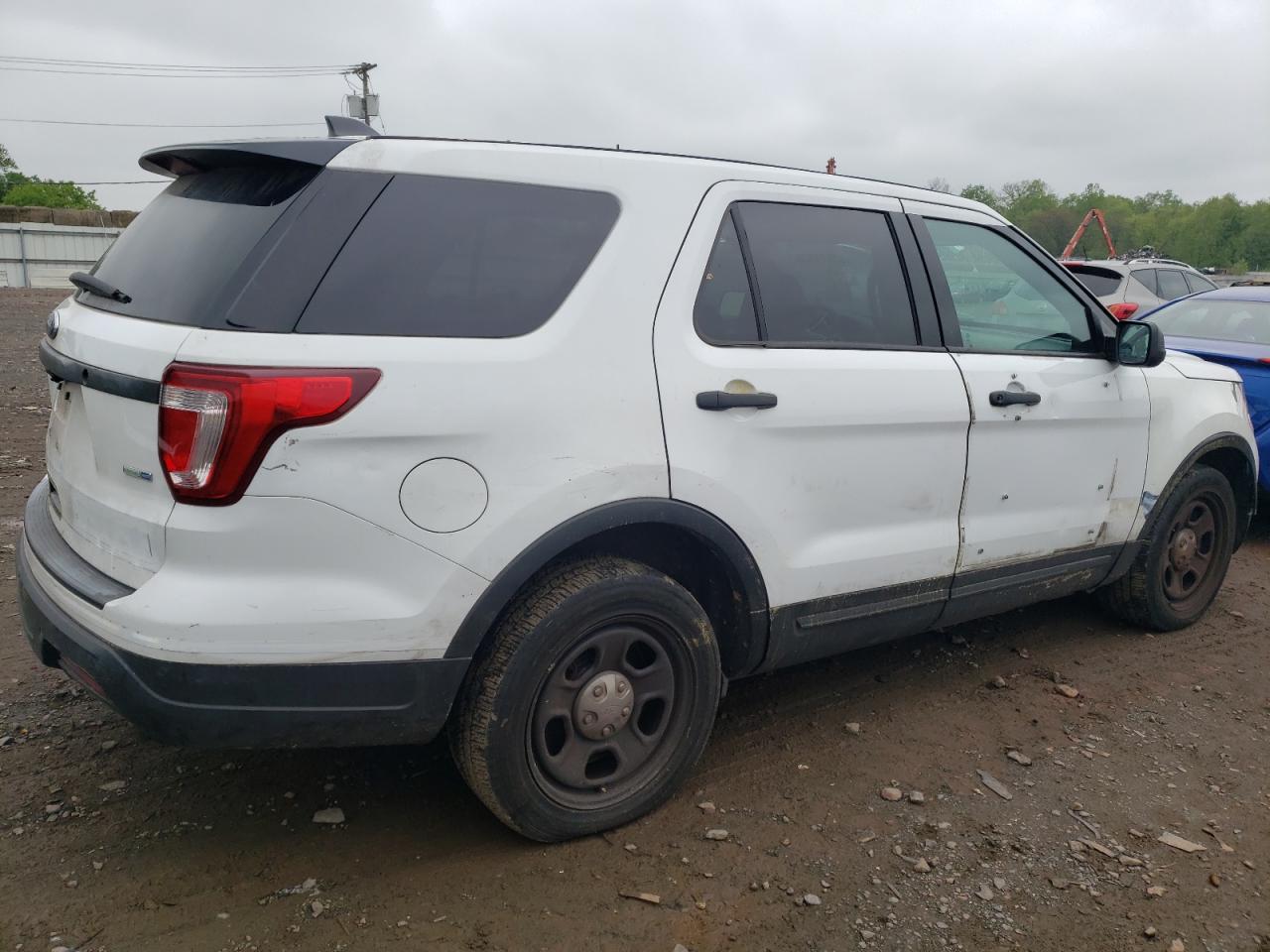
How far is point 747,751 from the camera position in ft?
11.5

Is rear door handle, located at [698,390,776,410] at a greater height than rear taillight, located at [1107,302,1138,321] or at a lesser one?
lesser

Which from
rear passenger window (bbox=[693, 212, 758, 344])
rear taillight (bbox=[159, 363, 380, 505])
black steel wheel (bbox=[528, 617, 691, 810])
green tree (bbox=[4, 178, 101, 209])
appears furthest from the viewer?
green tree (bbox=[4, 178, 101, 209])

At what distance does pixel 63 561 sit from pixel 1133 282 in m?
13.8

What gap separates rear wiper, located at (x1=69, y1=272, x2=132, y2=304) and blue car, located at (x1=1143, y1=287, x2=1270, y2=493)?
5.67m

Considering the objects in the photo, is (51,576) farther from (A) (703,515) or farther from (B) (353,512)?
(A) (703,515)

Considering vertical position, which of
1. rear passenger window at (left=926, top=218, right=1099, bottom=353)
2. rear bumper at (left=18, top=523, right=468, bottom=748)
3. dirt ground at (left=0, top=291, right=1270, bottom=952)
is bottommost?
dirt ground at (left=0, top=291, right=1270, bottom=952)

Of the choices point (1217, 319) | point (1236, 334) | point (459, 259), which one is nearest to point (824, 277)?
point (459, 259)

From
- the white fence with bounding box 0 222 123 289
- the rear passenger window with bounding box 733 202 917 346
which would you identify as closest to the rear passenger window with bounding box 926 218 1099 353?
the rear passenger window with bounding box 733 202 917 346

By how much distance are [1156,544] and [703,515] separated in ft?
8.69

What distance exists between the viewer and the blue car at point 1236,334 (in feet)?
20.3

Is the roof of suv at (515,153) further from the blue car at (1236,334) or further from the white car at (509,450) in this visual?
the blue car at (1236,334)

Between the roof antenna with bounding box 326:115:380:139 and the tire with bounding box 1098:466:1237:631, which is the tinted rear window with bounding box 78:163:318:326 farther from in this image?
the tire with bounding box 1098:466:1237:631

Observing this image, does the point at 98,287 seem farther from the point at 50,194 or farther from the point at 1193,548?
the point at 50,194

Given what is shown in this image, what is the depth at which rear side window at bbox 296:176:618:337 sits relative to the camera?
2.46m
